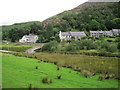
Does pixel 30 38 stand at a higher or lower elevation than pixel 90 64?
higher

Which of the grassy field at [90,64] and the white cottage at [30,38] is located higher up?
the white cottage at [30,38]

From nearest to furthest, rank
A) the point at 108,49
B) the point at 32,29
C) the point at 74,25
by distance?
the point at 108,49
the point at 74,25
the point at 32,29

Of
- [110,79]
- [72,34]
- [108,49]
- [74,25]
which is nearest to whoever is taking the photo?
[110,79]

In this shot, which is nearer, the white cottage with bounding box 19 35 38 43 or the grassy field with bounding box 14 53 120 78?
the grassy field with bounding box 14 53 120 78

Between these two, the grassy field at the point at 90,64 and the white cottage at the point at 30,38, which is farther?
the white cottage at the point at 30,38

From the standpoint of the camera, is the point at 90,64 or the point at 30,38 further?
the point at 30,38

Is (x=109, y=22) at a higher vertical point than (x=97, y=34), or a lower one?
higher

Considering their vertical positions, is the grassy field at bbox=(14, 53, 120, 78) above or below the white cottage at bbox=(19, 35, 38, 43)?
below

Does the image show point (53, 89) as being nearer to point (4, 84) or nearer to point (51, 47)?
point (4, 84)

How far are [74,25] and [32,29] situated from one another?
38272mm

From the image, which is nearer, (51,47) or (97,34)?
(51,47)

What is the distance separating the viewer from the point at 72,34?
88.1 meters

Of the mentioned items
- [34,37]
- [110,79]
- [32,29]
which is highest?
[32,29]

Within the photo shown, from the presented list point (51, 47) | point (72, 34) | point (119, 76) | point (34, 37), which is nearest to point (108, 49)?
point (51, 47)
